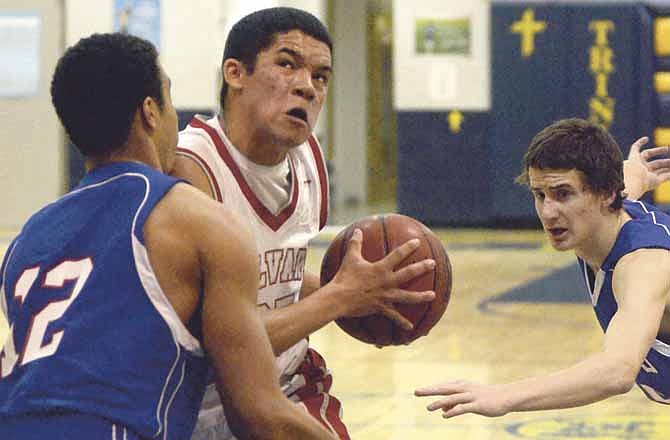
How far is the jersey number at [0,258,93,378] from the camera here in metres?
2.19

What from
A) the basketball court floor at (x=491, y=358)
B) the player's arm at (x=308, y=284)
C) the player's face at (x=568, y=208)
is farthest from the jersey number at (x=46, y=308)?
the basketball court floor at (x=491, y=358)

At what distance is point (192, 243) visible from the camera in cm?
222

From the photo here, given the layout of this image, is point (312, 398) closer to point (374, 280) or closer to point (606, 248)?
point (374, 280)

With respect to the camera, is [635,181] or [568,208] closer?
[568,208]

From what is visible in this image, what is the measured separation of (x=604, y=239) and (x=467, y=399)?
73 cm

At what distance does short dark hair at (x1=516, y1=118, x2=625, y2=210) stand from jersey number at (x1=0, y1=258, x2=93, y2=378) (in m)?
1.35

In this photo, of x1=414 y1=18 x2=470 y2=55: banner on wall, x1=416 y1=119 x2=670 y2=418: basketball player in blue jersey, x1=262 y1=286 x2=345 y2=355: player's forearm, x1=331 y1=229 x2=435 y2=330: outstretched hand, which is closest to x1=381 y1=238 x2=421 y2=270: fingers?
x1=331 y1=229 x2=435 y2=330: outstretched hand

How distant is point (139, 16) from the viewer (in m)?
13.1

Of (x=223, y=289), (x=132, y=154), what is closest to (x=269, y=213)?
(x=132, y=154)

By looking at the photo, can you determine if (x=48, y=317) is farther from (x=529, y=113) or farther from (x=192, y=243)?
(x=529, y=113)

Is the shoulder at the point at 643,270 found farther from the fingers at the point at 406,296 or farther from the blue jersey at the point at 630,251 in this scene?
the fingers at the point at 406,296

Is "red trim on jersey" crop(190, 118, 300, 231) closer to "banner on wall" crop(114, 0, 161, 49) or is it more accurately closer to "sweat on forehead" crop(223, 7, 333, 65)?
"sweat on forehead" crop(223, 7, 333, 65)

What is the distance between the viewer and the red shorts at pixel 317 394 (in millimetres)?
3176

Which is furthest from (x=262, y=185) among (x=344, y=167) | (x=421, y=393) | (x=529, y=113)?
(x=344, y=167)
